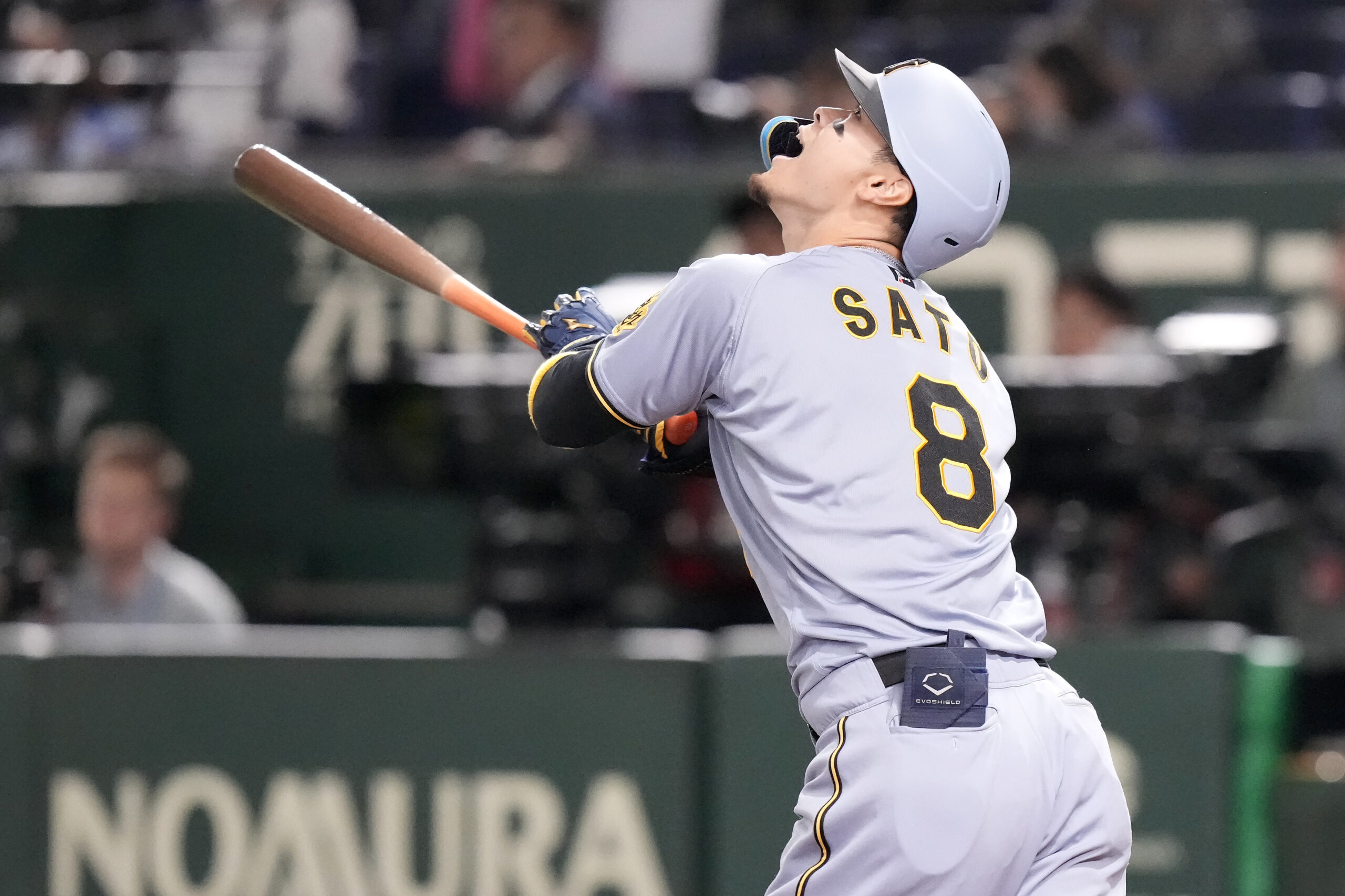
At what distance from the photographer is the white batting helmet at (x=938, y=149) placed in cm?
288

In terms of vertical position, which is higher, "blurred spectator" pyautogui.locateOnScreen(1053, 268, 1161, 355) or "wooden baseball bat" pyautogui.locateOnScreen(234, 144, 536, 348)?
"blurred spectator" pyautogui.locateOnScreen(1053, 268, 1161, 355)

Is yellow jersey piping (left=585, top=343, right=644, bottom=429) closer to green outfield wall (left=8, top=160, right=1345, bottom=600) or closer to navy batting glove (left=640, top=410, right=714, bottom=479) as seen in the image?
navy batting glove (left=640, top=410, right=714, bottom=479)

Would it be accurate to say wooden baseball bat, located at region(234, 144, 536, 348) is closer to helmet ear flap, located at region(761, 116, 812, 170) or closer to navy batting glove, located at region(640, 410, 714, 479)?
navy batting glove, located at region(640, 410, 714, 479)

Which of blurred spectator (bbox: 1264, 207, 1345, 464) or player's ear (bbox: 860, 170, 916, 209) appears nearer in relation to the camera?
player's ear (bbox: 860, 170, 916, 209)

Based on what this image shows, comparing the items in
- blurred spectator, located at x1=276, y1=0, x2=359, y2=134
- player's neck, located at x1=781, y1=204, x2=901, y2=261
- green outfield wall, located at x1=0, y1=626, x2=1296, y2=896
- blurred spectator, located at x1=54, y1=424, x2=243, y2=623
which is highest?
blurred spectator, located at x1=276, y1=0, x2=359, y2=134

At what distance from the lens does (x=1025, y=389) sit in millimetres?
5520

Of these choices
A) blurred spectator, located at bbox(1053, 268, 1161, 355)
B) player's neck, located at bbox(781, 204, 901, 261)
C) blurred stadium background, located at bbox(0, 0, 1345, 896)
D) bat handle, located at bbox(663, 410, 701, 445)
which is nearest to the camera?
player's neck, located at bbox(781, 204, 901, 261)

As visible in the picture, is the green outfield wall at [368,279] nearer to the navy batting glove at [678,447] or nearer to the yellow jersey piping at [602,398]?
the navy batting glove at [678,447]

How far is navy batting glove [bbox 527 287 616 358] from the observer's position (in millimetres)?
3082

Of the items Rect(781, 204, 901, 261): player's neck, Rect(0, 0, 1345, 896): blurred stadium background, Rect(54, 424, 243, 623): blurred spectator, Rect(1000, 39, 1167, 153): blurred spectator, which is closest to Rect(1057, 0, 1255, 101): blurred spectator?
Rect(0, 0, 1345, 896): blurred stadium background

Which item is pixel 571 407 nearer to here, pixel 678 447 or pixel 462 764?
pixel 678 447

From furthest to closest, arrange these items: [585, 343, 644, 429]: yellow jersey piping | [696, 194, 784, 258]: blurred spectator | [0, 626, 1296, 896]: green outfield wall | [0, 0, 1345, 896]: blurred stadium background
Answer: [696, 194, 784, 258]: blurred spectator < [0, 0, 1345, 896]: blurred stadium background < [0, 626, 1296, 896]: green outfield wall < [585, 343, 644, 429]: yellow jersey piping

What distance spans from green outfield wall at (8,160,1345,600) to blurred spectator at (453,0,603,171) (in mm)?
123

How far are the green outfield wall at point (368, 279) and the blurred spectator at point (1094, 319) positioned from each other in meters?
1.02
